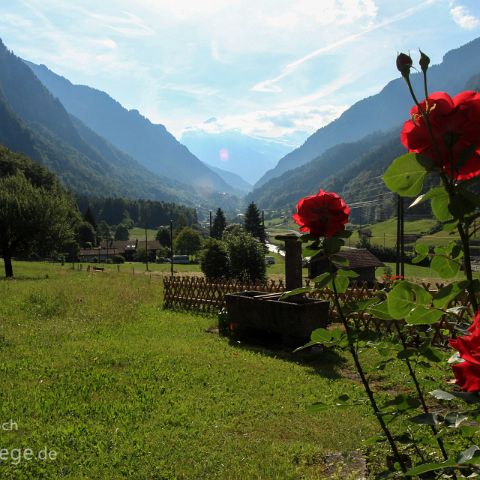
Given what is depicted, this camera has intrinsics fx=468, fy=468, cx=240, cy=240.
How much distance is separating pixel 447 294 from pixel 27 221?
34.4 metres

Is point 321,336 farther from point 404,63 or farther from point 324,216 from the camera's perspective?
point 404,63

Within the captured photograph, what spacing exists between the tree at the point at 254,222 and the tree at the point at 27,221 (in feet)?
189

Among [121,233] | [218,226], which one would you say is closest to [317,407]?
[218,226]

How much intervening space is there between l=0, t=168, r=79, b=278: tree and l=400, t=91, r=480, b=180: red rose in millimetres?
34121

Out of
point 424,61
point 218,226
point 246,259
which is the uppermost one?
point 218,226

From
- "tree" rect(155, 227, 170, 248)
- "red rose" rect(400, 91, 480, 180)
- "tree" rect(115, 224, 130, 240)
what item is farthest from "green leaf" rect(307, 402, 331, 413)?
"tree" rect(115, 224, 130, 240)

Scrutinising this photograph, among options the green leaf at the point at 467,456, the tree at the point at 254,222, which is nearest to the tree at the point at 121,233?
the tree at the point at 254,222

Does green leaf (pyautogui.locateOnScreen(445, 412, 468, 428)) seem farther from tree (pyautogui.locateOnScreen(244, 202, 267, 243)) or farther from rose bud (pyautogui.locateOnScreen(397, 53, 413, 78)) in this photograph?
tree (pyautogui.locateOnScreen(244, 202, 267, 243))

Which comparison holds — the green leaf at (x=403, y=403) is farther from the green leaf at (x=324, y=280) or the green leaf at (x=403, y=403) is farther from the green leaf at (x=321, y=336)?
the green leaf at (x=324, y=280)

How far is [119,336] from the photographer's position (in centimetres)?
1370

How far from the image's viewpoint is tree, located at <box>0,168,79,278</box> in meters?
31.7

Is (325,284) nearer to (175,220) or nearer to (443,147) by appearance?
(443,147)

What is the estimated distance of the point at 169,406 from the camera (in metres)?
7.95

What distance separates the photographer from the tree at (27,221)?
1249 inches
